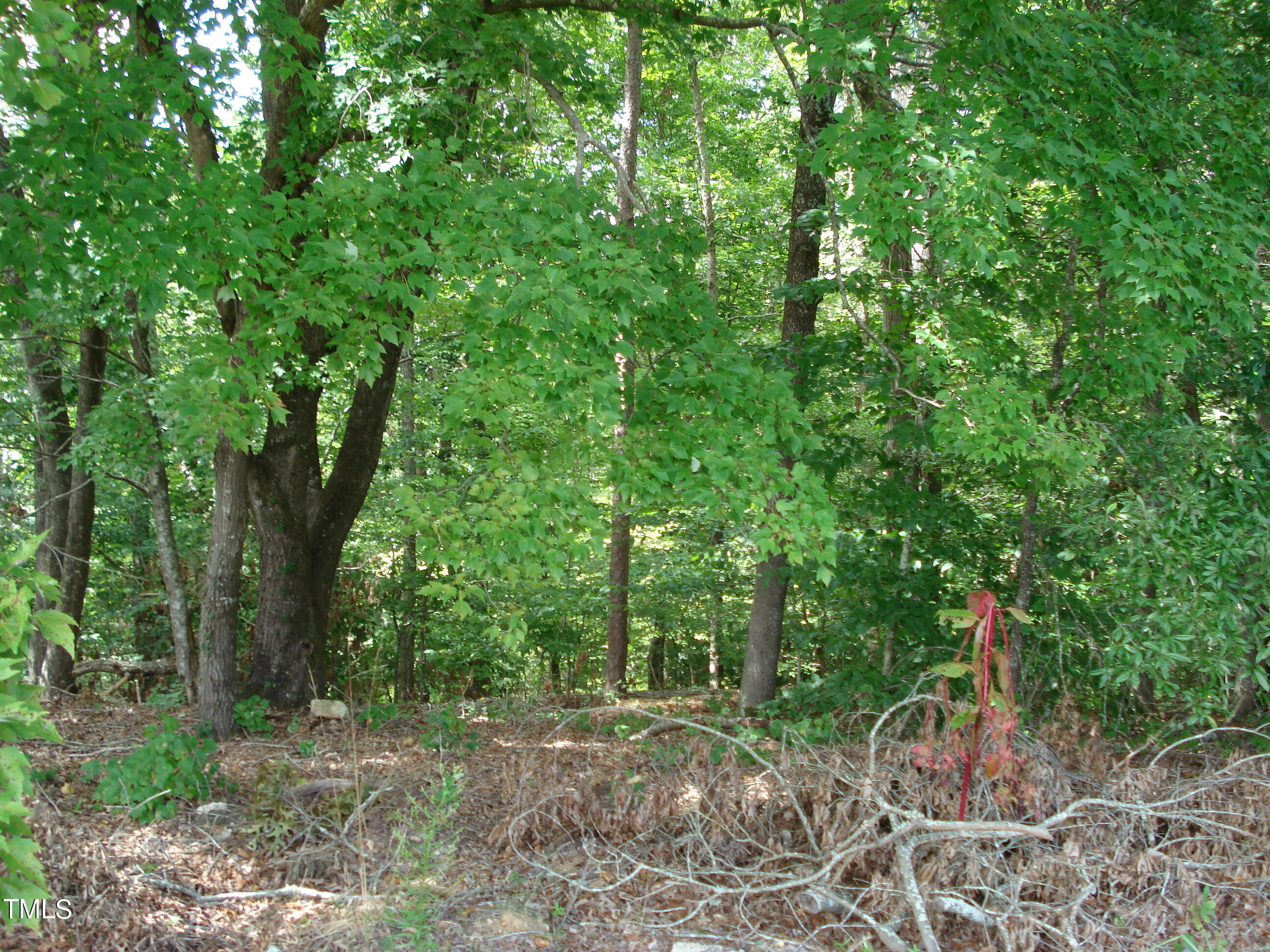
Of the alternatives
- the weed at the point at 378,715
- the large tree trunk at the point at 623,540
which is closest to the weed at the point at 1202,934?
the weed at the point at 378,715

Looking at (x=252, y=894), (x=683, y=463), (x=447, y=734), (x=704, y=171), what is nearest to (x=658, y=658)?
(x=704, y=171)

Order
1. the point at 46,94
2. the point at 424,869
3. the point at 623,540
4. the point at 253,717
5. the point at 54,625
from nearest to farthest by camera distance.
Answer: the point at 54,625 → the point at 46,94 → the point at 424,869 → the point at 253,717 → the point at 623,540

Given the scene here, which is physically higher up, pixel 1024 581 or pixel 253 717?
pixel 1024 581

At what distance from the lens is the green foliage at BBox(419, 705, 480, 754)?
640 cm

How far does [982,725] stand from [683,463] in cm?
218

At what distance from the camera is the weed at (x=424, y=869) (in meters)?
3.53

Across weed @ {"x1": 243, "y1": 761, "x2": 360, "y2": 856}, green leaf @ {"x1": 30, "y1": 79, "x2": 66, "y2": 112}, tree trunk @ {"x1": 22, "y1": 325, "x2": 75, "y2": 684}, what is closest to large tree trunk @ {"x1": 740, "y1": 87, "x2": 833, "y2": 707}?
weed @ {"x1": 243, "y1": 761, "x2": 360, "y2": 856}

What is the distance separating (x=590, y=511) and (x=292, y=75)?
3788 millimetres

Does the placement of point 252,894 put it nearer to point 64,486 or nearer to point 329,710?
point 329,710

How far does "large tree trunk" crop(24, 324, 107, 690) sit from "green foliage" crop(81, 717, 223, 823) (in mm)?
4466

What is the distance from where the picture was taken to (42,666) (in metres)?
8.75

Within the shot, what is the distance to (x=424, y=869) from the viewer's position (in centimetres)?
358

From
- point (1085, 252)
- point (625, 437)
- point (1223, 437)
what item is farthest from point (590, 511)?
point (1085, 252)

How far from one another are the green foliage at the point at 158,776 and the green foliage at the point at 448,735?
5.70 feet
